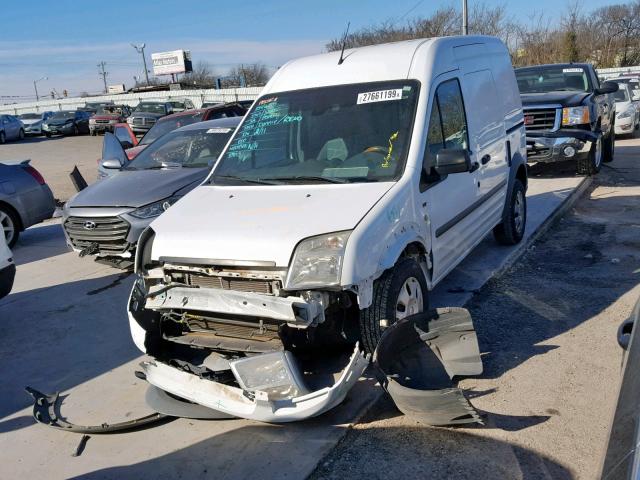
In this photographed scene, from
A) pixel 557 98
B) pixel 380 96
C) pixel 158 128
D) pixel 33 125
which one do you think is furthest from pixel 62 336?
pixel 33 125

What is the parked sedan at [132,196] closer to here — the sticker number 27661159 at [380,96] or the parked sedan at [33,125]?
the sticker number 27661159 at [380,96]

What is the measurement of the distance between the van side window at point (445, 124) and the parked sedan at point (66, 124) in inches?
1316

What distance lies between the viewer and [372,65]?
494 centimetres

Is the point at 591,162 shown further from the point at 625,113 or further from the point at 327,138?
the point at 327,138

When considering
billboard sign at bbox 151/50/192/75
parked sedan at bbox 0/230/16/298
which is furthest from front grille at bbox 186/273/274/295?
billboard sign at bbox 151/50/192/75

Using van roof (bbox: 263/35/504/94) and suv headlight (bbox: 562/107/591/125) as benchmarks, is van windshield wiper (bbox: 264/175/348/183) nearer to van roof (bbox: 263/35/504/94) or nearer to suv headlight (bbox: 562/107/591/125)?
van roof (bbox: 263/35/504/94)

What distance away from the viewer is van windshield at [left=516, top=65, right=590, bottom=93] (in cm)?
1198

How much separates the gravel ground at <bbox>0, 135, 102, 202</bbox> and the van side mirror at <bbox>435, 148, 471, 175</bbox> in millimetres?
11469

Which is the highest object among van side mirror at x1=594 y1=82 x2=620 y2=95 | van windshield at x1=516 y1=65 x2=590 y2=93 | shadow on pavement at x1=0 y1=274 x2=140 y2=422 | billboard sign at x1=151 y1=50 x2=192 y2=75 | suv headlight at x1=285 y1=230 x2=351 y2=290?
billboard sign at x1=151 y1=50 x2=192 y2=75

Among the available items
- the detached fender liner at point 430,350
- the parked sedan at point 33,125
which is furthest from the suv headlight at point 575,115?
the parked sedan at point 33,125

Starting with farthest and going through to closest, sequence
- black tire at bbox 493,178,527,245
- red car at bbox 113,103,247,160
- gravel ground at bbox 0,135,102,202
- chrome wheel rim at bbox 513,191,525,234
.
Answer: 1. gravel ground at bbox 0,135,102,202
2. red car at bbox 113,103,247,160
3. chrome wheel rim at bbox 513,191,525,234
4. black tire at bbox 493,178,527,245

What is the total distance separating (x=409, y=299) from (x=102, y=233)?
13.1 feet

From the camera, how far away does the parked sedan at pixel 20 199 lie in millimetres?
8906

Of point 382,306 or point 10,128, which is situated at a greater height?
point 10,128
